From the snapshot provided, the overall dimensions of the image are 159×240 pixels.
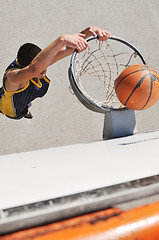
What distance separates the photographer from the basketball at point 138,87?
1339 millimetres

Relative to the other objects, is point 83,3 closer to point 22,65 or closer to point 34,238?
point 22,65

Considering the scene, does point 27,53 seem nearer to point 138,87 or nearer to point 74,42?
point 74,42

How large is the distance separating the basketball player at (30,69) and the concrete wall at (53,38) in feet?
1.28

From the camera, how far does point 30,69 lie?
4.59 ft

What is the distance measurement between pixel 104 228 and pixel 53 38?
249cm

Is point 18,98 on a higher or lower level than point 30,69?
A: lower

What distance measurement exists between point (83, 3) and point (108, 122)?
5.77 ft

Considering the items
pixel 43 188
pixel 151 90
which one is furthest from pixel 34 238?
pixel 151 90

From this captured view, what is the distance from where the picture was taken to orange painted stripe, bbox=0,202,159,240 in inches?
11.8

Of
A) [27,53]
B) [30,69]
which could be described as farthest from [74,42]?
[27,53]


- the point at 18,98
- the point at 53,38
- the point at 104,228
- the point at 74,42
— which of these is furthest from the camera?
the point at 53,38

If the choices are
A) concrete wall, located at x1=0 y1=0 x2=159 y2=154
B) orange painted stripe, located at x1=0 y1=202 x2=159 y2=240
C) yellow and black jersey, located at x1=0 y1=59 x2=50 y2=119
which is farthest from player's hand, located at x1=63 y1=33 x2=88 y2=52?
concrete wall, located at x1=0 y1=0 x2=159 y2=154

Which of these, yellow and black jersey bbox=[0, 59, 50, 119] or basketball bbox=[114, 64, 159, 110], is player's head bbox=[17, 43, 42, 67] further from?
basketball bbox=[114, 64, 159, 110]

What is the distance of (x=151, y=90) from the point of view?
1.34 m
